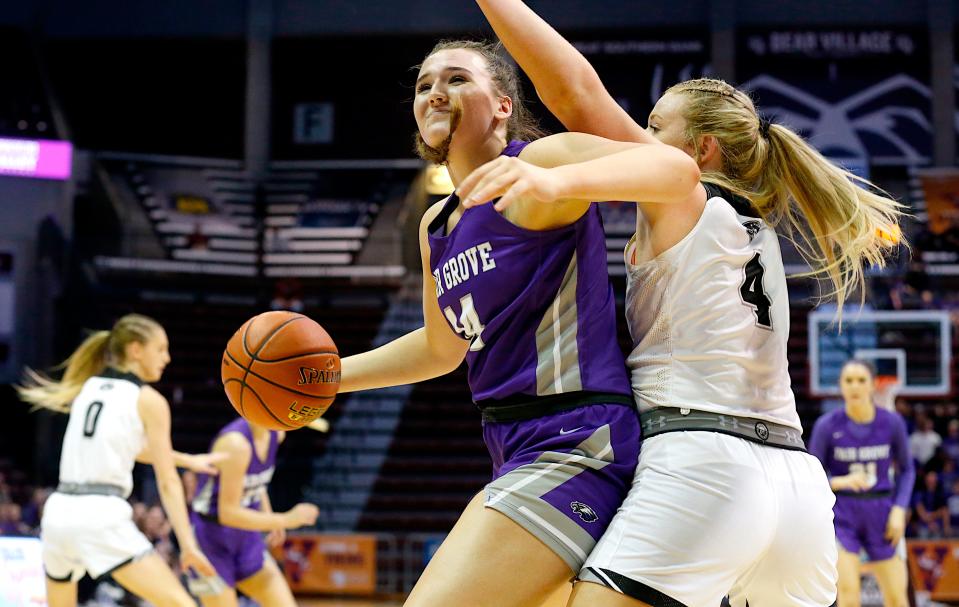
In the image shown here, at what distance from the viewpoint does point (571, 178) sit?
2.08 meters

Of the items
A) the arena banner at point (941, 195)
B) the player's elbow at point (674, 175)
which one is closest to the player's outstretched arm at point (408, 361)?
the player's elbow at point (674, 175)

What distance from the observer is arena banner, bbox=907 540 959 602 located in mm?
10617

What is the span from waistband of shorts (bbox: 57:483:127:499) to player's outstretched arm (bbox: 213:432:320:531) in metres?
0.56

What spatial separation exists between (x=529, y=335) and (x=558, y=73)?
23.1 inches

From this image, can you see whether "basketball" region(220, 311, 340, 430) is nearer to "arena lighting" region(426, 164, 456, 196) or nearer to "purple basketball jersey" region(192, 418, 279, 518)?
"purple basketball jersey" region(192, 418, 279, 518)

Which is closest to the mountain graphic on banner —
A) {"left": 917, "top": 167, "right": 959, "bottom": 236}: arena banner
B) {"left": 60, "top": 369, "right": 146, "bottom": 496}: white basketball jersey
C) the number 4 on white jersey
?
{"left": 917, "top": 167, "right": 959, "bottom": 236}: arena banner

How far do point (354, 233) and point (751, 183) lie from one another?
47.8 ft

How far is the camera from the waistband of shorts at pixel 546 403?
8.30 feet

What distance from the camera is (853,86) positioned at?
16.8 m

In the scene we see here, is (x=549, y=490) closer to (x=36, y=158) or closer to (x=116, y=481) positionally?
(x=116, y=481)

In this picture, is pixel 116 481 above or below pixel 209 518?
above

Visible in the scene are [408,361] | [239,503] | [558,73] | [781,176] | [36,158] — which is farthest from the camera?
[36,158]

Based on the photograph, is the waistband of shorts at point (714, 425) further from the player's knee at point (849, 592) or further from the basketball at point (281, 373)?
the player's knee at point (849, 592)

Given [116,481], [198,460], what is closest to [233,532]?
[198,460]
